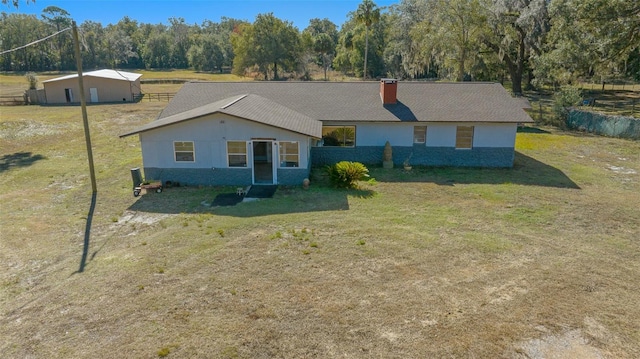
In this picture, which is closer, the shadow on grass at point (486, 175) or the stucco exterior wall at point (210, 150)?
the stucco exterior wall at point (210, 150)

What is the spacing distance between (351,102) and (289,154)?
5.88 metres

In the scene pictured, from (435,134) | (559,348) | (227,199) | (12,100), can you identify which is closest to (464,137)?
(435,134)

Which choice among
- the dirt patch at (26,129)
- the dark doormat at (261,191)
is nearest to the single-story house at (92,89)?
the dirt patch at (26,129)

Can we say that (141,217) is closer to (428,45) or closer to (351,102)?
(351,102)

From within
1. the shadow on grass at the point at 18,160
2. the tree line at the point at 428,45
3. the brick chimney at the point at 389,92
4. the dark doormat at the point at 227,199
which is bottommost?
the dark doormat at the point at 227,199

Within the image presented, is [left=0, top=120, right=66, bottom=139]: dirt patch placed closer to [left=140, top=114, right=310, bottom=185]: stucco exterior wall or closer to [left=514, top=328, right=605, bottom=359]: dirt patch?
[left=140, top=114, right=310, bottom=185]: stucco exterior wall

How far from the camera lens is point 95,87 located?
145 ft

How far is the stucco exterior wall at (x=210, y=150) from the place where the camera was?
54.6 ft

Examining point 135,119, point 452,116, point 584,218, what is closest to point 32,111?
point 135,119

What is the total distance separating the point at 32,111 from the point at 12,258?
33.0 meters

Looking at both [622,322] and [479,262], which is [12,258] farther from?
[622,322]

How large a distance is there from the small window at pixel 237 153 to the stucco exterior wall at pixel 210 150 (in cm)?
17

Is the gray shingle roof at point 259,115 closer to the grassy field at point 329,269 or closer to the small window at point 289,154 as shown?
the small window at point 289,154

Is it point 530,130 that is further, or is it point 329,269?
point 530,130
